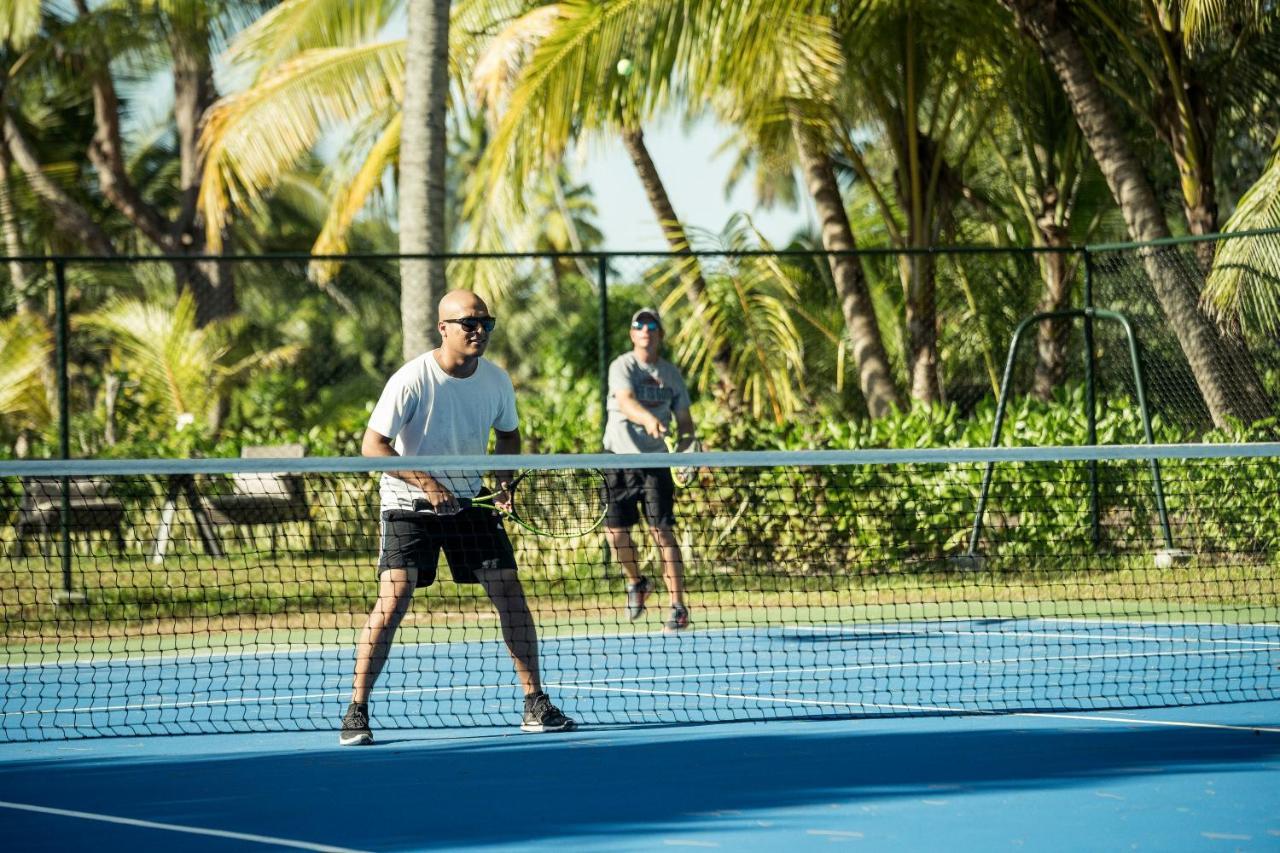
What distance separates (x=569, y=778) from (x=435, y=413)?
1.71 meters

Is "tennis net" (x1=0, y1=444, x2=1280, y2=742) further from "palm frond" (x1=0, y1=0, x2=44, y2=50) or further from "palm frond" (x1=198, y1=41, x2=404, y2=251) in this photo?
"palm frond" (x1=0, y1=0, x2=44, y2=50)

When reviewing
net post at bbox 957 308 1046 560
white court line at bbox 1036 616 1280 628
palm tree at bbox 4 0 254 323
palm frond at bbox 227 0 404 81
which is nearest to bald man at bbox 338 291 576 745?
white court line at bbox 1036 616 1280 628

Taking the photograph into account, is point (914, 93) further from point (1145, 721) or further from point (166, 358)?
point (1145, 721)

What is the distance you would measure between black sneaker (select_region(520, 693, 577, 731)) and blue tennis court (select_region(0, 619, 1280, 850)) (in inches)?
3.2

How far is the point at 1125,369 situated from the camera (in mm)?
12758

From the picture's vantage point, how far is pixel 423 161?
39.4ft

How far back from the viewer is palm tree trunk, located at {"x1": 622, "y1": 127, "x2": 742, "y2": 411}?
14.2 meters

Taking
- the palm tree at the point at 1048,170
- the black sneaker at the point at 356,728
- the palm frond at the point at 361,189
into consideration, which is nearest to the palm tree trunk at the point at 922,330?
the palm tree at the point at 1048,170

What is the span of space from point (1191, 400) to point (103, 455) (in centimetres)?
915

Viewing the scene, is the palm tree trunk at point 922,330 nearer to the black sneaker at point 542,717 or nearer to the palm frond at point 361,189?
the palm frond at point 361,189

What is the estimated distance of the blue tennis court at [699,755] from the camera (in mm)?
4855

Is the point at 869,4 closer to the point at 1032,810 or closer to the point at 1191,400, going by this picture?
the point at 1191,400

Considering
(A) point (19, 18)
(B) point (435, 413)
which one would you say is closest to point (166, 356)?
(A) point (19, 18)

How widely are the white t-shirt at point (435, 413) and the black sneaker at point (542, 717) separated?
2.88ft
